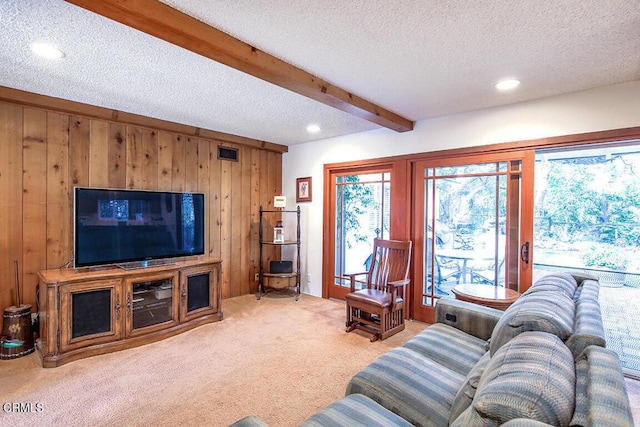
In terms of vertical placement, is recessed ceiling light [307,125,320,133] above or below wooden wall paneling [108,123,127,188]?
above

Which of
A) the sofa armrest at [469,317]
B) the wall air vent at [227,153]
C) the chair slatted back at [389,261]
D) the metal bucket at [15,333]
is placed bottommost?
the metal bucket at [15,333]

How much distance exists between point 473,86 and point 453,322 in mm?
1949

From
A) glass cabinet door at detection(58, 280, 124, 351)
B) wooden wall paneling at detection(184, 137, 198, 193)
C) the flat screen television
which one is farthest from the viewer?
wooden wall paneling at detection(184, 137, 198, 193)

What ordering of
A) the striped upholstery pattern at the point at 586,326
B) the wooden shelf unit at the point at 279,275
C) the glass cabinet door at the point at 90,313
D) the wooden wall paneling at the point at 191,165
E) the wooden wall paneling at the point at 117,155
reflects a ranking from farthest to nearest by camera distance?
the wooden shelf unit at the point at 279,275, the wooden wall paneling at the point at 191,165, the wooden wall paneling at the point at 117,155, the glass cabinet door at the point at 90,313, the striped upholstery pattern at the point at 586,326

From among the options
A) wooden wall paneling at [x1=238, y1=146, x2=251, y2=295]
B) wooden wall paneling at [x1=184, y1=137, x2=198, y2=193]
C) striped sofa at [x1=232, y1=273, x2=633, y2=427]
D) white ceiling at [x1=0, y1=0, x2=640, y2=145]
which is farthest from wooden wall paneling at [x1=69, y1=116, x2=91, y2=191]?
striped sofa at [x1=232, y1=273, x2=633, y2=427]

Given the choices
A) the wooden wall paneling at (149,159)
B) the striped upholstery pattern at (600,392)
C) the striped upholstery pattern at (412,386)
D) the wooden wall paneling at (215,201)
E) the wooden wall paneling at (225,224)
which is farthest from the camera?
the wooden wall paneling at (225,224)

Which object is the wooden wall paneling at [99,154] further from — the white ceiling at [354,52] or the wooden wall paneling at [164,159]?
the wooden wall paneling at [164,159]

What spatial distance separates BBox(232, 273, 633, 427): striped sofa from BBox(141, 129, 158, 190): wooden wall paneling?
3355 mm

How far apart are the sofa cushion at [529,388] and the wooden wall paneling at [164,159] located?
3931 mm

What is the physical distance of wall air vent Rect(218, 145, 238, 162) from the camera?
14.7 ft

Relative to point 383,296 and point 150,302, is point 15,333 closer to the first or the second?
point 150,302

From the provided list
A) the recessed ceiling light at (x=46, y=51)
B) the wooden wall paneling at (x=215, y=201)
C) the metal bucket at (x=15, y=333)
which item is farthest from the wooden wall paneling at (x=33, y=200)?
the wooden wall paneling at (x=215, y=201)

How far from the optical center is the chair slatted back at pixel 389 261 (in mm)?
3641

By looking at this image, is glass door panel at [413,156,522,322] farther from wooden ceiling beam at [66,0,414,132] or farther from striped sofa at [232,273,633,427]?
wooden ceiling beam at [66,0,414,132]
